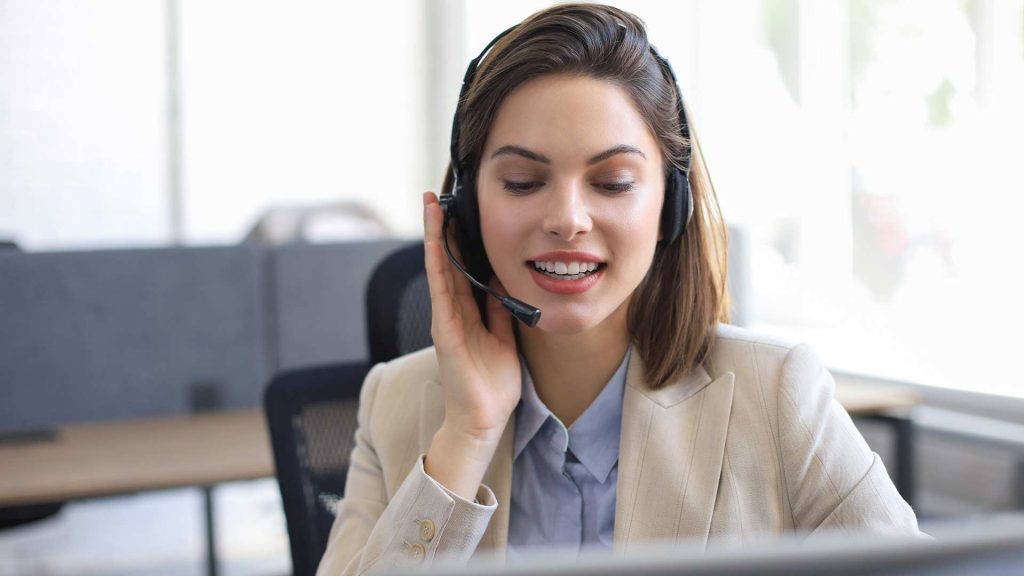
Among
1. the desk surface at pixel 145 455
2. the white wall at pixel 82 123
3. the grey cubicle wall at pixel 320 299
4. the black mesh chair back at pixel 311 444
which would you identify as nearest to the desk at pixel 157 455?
the desk surface at pixel 145 455

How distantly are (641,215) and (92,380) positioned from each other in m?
1.66

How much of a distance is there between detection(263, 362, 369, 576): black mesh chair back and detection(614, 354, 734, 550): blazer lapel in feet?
1.49

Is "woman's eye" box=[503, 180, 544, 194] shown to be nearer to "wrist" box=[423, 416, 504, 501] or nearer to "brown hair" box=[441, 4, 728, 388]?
"brown hair" box=[441, 4, 728, 388]

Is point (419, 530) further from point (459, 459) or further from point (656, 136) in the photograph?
point (656, 136)

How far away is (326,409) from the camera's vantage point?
134 cm

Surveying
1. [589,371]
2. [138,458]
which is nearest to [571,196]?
[589,371]

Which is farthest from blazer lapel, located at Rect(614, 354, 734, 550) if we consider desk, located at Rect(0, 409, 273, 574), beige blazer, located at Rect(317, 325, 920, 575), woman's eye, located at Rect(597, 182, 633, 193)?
desk, located at Rect(0, 409, 273, 574)

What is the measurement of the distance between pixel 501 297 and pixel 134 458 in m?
1.15

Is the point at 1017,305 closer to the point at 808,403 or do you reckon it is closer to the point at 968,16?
the point at 968,16

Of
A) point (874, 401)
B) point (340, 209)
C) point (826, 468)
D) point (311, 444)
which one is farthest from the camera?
point (340, 209)

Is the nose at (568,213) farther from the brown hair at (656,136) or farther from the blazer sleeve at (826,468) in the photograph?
the blazer sleeve at (826,468)

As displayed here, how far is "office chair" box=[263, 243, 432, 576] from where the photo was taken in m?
1.28

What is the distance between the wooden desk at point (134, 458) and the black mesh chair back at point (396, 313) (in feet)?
1.75

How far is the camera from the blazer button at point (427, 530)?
96 cm
